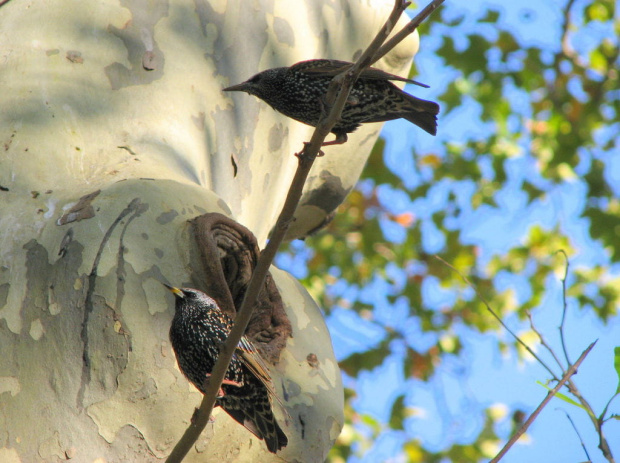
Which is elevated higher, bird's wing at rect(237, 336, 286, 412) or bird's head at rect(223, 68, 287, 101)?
bird's head at rect(223, 68, 287, 101)

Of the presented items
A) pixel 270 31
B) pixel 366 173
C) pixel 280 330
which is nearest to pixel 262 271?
pixel 280 330

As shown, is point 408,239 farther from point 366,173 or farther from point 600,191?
point 600,191

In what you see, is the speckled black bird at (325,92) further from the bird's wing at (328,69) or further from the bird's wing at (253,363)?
the bird's wing at (253,363)

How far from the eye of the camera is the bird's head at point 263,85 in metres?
2.77

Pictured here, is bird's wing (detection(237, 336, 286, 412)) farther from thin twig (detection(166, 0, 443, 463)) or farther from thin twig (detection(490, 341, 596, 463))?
thin twig (detection(490, 341, 596, 463))

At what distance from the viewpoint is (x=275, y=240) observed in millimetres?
1548

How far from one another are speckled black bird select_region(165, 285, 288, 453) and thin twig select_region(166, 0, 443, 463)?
1.33 ft

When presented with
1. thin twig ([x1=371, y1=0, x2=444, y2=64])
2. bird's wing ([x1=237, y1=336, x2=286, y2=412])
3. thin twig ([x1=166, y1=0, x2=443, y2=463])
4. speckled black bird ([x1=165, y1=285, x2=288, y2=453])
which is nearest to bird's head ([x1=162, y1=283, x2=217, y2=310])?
speckled black bird ([x1=165, y1=285, x2=288, y2=453])

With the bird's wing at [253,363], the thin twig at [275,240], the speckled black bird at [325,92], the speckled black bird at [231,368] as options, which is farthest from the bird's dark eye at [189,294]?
the speckled black bird at [325,92]

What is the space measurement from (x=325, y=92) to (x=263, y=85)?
0.90 feet

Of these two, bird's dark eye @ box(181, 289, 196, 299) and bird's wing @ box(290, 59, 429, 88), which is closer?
bird's dark eye @ box(181, 289, 196, 299)

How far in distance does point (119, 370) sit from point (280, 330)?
671 mm

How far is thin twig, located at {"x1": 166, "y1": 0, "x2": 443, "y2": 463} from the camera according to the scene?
1563 mm

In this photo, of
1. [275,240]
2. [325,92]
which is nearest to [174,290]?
[275,240]
